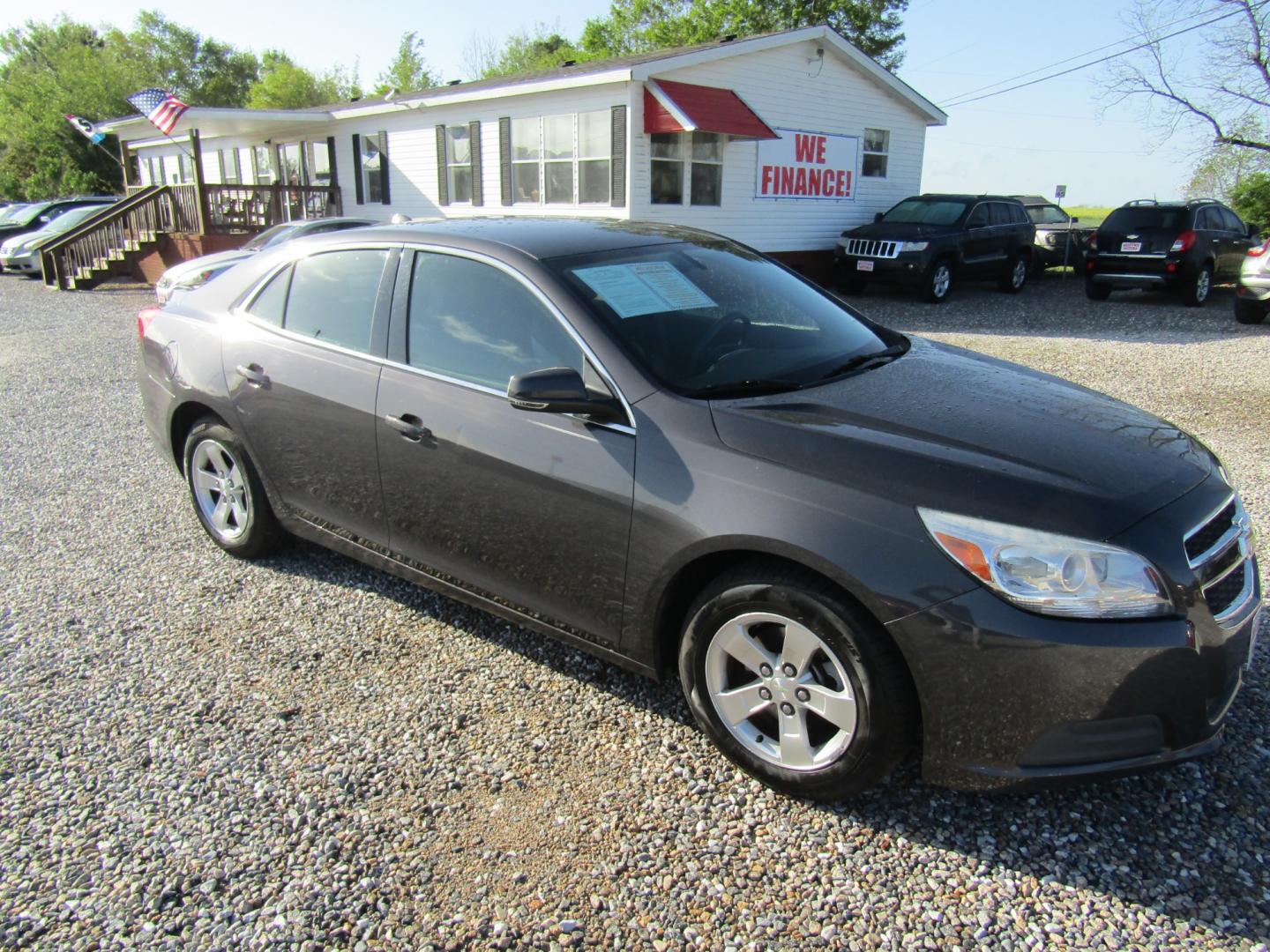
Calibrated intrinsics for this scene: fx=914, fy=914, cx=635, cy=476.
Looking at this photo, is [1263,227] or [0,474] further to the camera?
[1263,227]

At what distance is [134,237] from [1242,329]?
2129 cm

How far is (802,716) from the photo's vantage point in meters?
2.66

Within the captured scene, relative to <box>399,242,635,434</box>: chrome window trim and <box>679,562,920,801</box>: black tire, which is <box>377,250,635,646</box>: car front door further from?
<box>679,562,920,801</box>: black tire

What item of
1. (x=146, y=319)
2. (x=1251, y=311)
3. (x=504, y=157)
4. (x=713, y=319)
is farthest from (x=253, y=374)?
(x=504, y=157)

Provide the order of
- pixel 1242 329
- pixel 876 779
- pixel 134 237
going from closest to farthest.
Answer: pixel 876 779
pixel 1242 329
pixel 134 237

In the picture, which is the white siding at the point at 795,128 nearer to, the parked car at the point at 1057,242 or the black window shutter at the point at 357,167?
the parked car at the point at 1057,242

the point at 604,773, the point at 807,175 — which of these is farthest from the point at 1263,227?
the point at 604,773

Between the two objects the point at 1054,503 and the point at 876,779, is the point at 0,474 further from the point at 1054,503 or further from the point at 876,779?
the point at 1054,503

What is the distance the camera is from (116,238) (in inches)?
800

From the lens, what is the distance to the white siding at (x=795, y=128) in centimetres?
1599

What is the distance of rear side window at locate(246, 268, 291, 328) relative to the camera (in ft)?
13.5

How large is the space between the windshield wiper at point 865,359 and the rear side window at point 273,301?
246 cm

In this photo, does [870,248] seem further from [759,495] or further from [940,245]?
[759,495]

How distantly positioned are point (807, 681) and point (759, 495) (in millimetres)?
550
